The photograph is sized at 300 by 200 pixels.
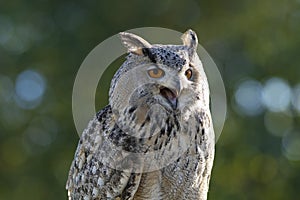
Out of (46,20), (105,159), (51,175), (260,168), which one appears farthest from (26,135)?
(105,159)

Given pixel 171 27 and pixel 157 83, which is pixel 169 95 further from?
pixel 171 27

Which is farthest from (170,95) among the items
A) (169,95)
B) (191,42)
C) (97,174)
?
(97,174)

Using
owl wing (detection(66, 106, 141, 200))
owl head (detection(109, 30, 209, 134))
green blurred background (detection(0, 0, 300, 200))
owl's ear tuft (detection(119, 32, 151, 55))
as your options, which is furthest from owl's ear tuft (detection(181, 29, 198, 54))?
green blurred background (detection(0, 0, 300, 200))

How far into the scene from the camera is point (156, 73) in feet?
9.04

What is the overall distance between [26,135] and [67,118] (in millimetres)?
668

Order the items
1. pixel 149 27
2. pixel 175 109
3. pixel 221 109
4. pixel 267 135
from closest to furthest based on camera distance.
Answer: pixel 175 109
pixel 221 109
pixel 149 27
pixel 267 135

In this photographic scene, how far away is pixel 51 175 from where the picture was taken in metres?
7.69

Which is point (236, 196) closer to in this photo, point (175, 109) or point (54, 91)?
point (54, 91)

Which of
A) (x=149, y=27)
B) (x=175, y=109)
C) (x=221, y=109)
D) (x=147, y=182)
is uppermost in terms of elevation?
(x=149, y=27)

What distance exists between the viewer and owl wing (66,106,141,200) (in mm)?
2873

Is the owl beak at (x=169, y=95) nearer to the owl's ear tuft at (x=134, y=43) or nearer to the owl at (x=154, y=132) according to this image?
the owl at (x=154, y=132)

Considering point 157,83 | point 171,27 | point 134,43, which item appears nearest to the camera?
point 157,83

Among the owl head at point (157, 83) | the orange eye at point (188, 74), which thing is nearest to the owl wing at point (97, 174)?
the owl head at point (157, 83)

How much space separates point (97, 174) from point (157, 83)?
52 centimetres
